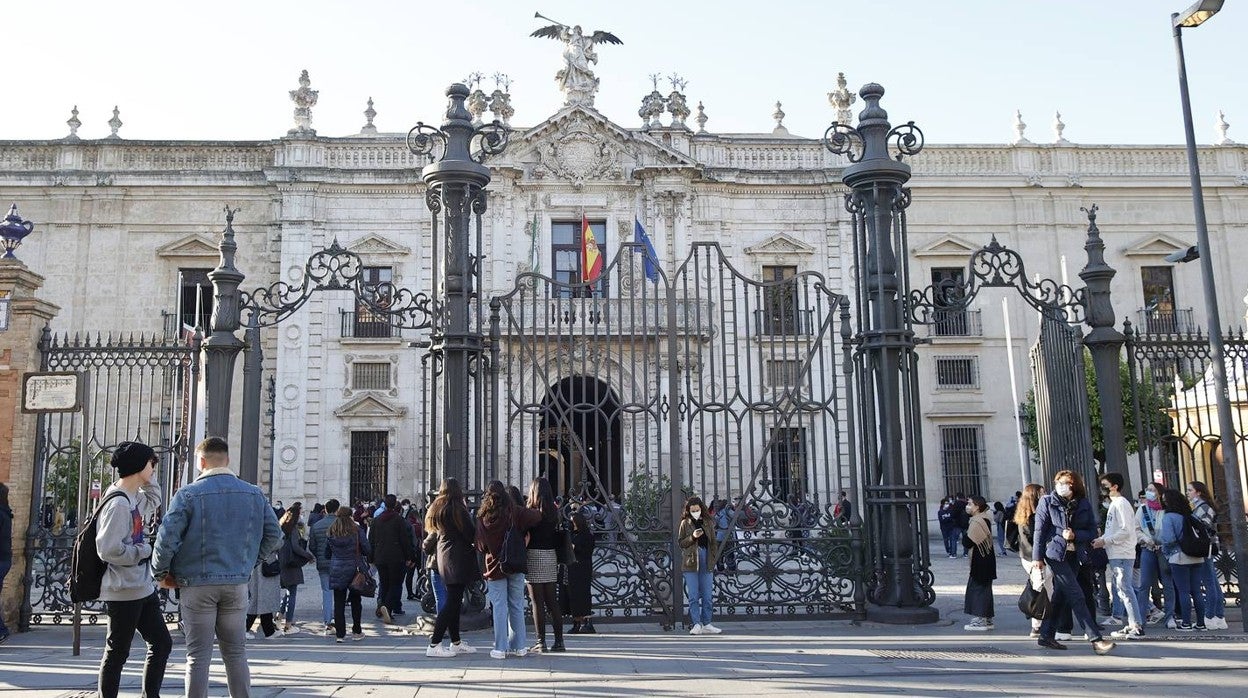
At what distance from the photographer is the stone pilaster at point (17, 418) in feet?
33.9

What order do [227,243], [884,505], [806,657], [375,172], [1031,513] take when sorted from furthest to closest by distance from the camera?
[375,172]
[227,243]
[884,505]
[1031,513]
[806,657]

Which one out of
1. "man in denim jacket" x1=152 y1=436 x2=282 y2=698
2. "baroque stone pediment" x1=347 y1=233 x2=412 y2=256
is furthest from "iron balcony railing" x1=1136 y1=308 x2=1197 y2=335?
"man in denim jacket" x1=152 y1=436 x2=282 y2=698

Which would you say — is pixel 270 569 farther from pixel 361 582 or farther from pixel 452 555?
pixel 452 555

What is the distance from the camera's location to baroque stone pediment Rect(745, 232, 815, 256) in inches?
1026

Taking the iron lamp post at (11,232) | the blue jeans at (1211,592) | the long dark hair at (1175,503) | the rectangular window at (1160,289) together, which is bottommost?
the blue jeans at (1211,592)

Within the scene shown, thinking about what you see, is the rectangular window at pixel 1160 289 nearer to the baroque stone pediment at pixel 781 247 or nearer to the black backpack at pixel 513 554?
the baroque stone pediment at pixel 781 247

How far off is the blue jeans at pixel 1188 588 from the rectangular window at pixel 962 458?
16.6 meters

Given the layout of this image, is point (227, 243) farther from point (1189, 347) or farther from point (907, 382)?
point (1189, 347)

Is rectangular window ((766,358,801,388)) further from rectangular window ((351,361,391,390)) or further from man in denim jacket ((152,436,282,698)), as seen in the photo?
rectangular window ((351,361,391,390))

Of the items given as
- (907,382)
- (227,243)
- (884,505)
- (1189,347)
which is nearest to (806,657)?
(884,505)

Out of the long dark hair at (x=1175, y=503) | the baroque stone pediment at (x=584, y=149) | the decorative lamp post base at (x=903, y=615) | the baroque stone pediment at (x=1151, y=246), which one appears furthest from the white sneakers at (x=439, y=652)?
the baroque stone pediment at (x=1151, y=246)

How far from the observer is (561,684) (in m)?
7.05

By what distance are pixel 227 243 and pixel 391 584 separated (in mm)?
4176

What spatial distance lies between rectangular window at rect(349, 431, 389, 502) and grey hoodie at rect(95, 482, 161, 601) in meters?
19.0
